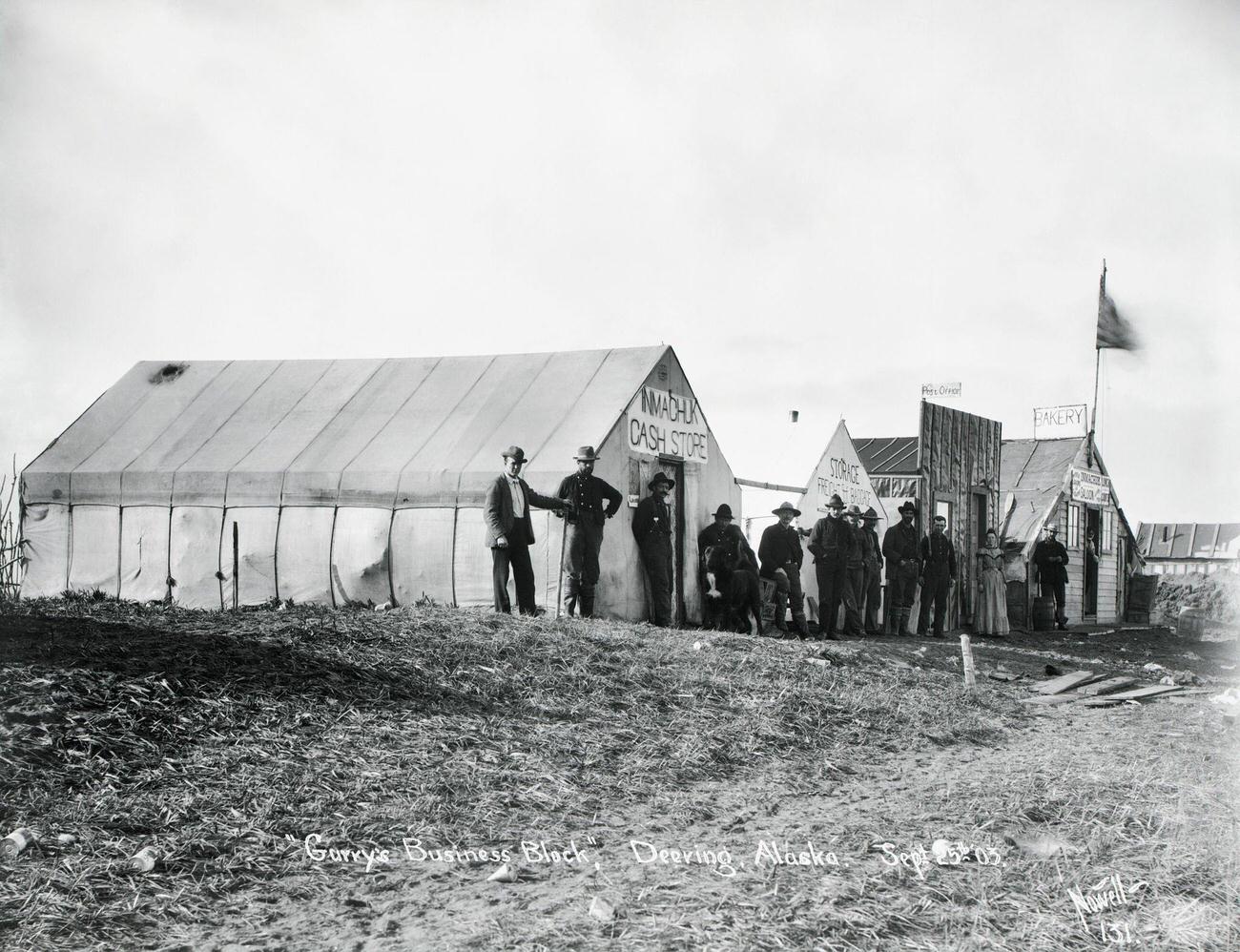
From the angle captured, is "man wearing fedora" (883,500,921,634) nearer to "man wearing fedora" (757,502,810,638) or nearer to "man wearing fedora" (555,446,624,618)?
"man wearing fedora" (757,502,810,638)

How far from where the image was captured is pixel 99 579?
45.8ft

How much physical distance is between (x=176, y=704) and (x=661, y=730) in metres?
2.60

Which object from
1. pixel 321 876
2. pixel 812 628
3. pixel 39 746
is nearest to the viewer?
pixel 321 876

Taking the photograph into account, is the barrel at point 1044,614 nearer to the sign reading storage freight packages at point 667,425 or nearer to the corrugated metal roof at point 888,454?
the corrugated metal roof at point 888,454

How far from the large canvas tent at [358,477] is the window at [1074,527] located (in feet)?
39.1

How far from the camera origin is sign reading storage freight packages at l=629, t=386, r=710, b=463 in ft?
44.1

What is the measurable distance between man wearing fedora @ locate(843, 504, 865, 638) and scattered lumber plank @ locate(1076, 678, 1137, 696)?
451 cm

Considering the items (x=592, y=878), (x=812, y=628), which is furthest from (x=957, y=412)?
(x=592, y=878)

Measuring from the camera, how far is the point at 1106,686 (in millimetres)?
10070

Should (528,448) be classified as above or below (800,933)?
above

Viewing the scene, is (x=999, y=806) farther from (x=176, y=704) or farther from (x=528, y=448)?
(x=528, y=448)

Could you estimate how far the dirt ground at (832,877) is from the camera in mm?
3463

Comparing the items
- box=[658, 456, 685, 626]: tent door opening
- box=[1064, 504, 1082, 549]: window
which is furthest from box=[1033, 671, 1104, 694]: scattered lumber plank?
box=[1064, 504, 1082, 549]: window

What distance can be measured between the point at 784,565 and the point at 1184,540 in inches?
1244
